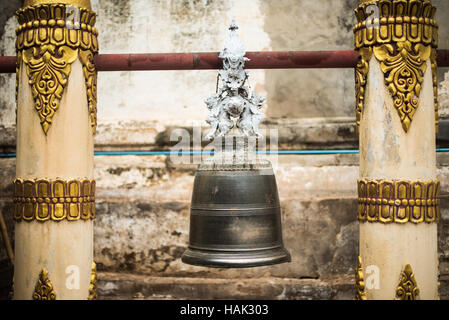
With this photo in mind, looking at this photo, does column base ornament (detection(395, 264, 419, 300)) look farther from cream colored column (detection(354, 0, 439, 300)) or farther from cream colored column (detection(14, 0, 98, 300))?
cream colored column (detection(14, 0, 98, 300))

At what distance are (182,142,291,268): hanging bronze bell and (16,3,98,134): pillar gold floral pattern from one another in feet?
3.09

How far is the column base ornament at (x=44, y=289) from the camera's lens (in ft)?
9.74

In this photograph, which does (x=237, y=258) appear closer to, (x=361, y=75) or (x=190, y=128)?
(x=361, y=75)

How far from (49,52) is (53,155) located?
1.87 ft

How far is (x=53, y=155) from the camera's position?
299 centimetres

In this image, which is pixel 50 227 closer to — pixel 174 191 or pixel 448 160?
pixel 174 191

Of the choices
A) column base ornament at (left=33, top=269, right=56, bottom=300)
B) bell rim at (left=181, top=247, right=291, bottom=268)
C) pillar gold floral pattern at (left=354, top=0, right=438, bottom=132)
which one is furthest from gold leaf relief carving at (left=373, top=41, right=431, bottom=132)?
column base ornament at (left=33, top=269, right=56, bottom=300)

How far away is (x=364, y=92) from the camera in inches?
118

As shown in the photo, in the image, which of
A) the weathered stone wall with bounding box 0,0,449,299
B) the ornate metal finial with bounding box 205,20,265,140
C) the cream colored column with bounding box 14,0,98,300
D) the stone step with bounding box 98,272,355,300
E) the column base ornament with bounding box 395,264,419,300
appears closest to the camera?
the ornate metal finial with bounding box 205,20,265,140

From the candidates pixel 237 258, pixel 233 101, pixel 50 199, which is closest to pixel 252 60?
pixel 233 101

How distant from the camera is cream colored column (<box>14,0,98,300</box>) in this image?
299 centimetres

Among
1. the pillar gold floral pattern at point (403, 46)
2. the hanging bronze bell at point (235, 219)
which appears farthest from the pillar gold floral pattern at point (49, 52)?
the pillar gold floral pattern at point (403, 46)

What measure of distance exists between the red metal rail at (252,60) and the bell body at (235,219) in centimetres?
63
